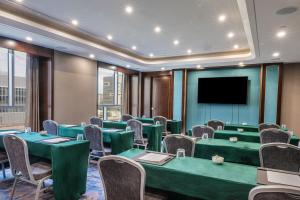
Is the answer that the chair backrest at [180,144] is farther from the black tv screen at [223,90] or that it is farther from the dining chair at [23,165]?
the black tv screen at [223,90]

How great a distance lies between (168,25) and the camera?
435cm

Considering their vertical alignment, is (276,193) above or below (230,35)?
below

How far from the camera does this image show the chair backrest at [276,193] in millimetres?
1098

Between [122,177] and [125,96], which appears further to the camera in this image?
[125,96]

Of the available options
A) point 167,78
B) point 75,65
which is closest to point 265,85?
point 167,78

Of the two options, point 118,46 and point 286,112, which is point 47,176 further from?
point 286,112

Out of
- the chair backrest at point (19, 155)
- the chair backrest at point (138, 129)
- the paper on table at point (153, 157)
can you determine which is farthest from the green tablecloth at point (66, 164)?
the chair backrest at point (138, 129)

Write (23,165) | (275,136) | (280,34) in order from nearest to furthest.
A: (23,165) < (275,136) < (280,34)

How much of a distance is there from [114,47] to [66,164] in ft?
14.9

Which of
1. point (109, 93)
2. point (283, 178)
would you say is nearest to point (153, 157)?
point (283, 178)

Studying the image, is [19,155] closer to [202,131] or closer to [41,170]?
[41,170]

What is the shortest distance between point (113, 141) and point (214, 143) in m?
1.85

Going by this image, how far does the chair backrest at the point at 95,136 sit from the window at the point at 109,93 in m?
3.88

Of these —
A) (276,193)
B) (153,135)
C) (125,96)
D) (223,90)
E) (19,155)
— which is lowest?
(153,135)
